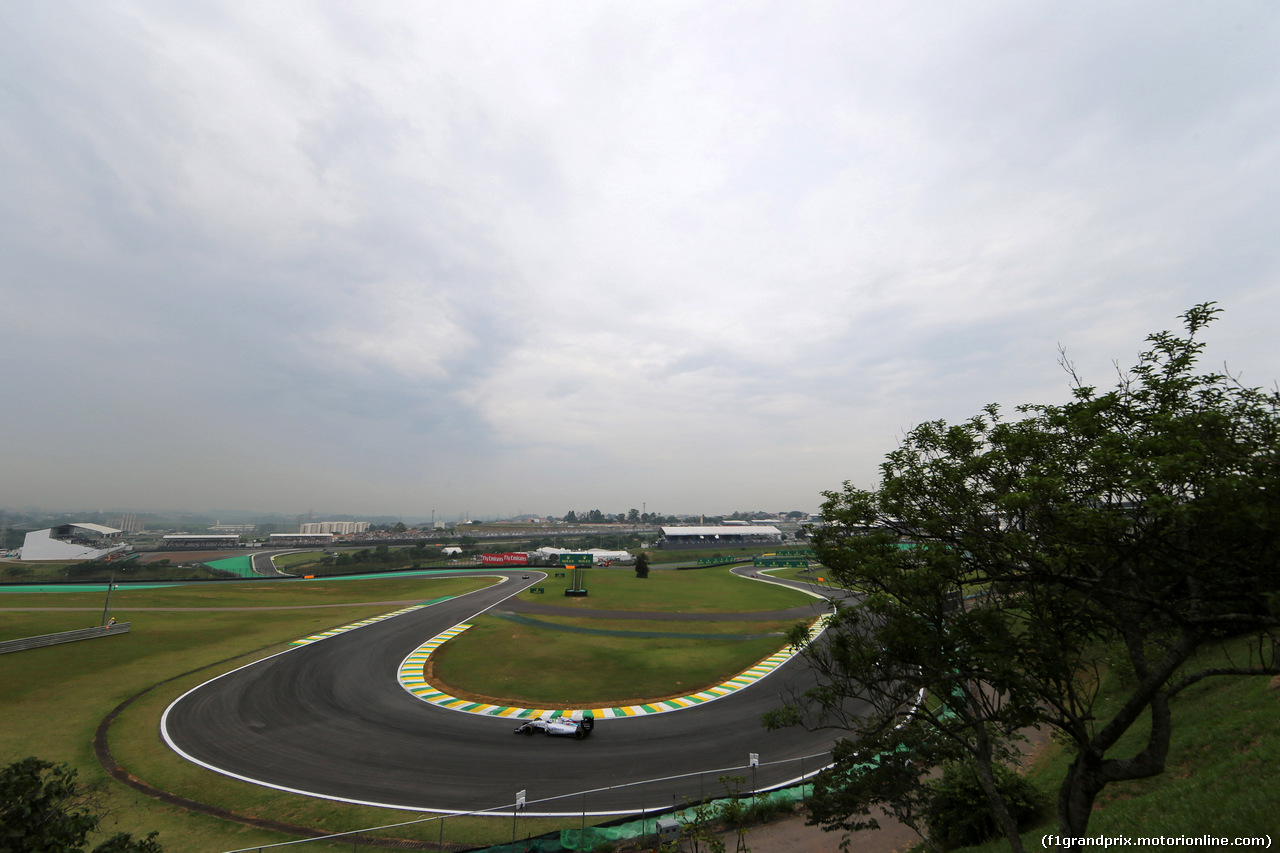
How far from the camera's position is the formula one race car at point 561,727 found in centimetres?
2695

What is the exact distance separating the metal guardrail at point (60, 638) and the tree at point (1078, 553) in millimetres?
61690

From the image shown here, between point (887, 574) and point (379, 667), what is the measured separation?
134 feet

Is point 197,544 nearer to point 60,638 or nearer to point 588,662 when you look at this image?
point 60,638

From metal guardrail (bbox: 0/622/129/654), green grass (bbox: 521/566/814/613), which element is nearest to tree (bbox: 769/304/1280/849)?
green grass (bbox: 521/566/814/613)

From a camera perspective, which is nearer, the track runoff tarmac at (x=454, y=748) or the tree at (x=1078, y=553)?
the tree at (x=1078, y=553)

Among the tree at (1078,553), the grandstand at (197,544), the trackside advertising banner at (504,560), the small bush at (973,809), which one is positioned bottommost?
the grandstand at (197,544)

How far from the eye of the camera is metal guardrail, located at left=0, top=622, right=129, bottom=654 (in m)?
39.9

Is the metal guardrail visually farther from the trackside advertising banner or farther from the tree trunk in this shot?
the trackside advertising banner

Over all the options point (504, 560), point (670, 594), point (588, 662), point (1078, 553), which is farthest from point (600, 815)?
point (504, 560)

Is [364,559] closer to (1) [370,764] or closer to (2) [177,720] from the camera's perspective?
(2) [177,720]

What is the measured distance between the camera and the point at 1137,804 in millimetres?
14766

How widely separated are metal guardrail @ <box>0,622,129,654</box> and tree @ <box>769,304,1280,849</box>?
61.7 metres

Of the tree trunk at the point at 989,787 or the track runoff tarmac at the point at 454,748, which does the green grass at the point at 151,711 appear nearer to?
the track runoff tarmac at the point at 454,748

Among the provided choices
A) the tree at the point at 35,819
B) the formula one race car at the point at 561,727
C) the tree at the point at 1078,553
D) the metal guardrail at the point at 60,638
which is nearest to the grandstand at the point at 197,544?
the metal guardrail at the point at 60,638
